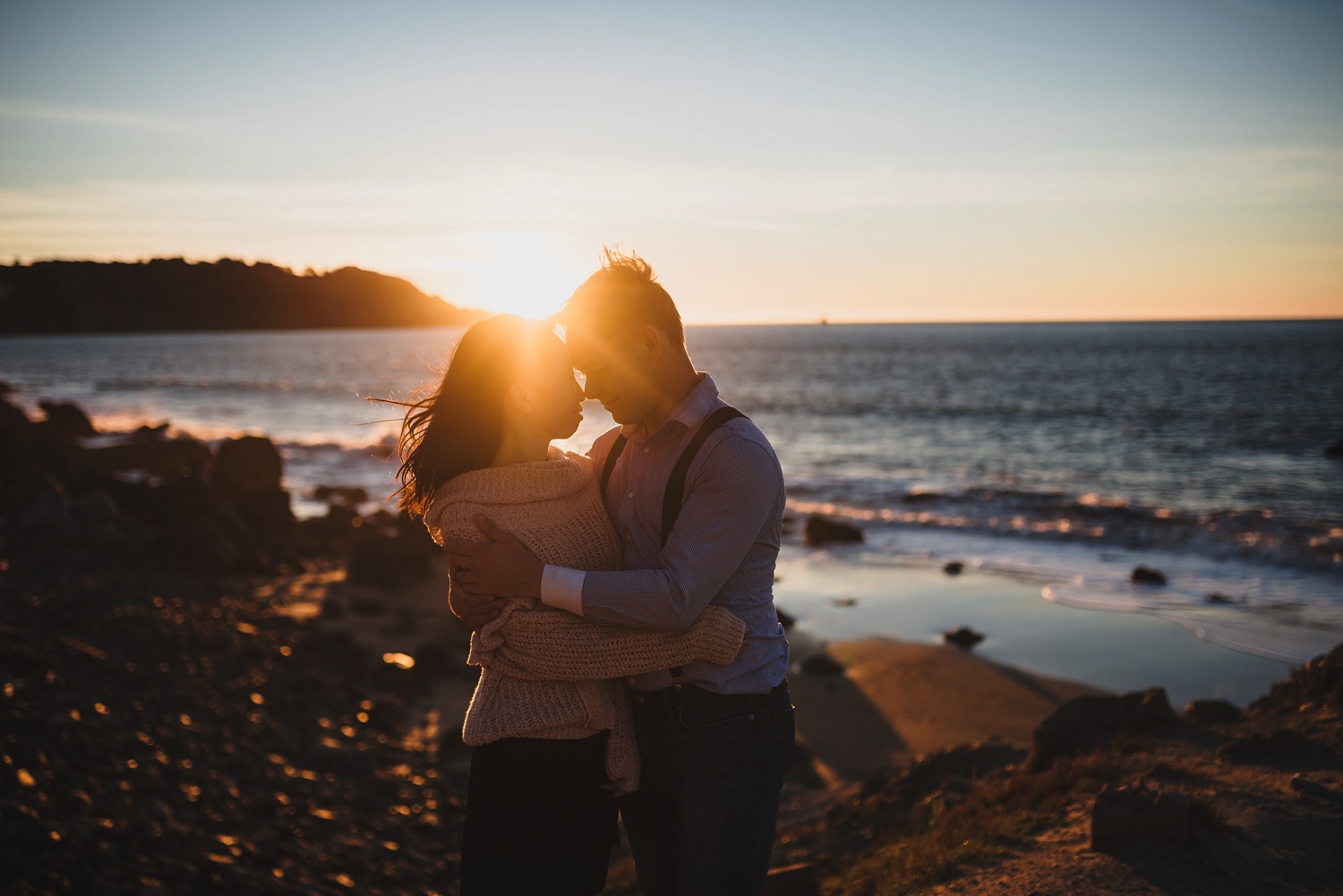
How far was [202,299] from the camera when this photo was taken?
2802cm

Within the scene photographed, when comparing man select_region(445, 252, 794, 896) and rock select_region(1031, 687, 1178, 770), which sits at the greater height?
man select_region(445, 252, 794, 896)

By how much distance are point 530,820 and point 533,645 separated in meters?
0.46

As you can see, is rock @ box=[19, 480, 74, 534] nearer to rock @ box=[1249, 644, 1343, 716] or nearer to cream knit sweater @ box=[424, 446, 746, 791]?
cream knit sweater @ box=[424, 446, 746, 791]

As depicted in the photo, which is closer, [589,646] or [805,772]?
[589,646]

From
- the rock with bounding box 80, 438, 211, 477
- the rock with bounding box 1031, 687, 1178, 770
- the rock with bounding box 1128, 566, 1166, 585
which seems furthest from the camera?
the rock with bounding box 80, 438, 211, 477

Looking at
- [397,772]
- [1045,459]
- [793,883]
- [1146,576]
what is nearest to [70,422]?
[397,772]

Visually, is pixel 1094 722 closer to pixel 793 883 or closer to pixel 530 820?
→ pixel 793 883

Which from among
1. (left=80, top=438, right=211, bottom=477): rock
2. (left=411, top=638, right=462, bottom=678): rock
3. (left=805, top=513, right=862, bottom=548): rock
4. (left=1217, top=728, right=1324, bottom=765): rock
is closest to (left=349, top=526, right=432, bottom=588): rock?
(left=411, top=638, right=462, bottom=678): rock

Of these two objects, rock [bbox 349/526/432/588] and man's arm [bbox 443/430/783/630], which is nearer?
man's arm [bbox 443/430/783/630]

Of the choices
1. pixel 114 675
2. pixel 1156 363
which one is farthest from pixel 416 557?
pixel 1156 363

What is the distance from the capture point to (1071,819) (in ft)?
14.3

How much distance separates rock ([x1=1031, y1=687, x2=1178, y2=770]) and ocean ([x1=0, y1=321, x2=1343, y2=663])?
14.6 feet

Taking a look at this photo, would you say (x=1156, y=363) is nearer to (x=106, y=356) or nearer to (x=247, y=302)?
(x=247, y=302)

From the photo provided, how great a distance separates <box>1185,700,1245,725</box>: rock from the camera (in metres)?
5.96
